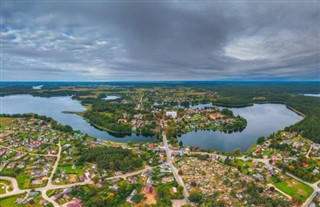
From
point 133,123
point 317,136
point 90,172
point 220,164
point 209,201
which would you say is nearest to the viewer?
point 209,201

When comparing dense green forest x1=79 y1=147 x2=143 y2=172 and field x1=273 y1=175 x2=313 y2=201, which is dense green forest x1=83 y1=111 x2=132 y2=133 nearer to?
dense green forest x1=79 y1=147 x2=143 y2=172

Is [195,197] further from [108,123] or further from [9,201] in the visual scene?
[108,123]

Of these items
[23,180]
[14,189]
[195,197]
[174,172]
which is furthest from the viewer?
[174,172]

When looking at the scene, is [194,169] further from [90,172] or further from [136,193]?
[90,172]

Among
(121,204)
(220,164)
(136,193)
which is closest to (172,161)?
(220,164)

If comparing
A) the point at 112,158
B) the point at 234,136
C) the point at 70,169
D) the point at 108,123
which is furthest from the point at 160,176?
the point at 108,123

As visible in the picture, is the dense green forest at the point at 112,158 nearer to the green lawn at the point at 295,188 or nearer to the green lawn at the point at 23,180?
the green lawn at the point at 23,180
